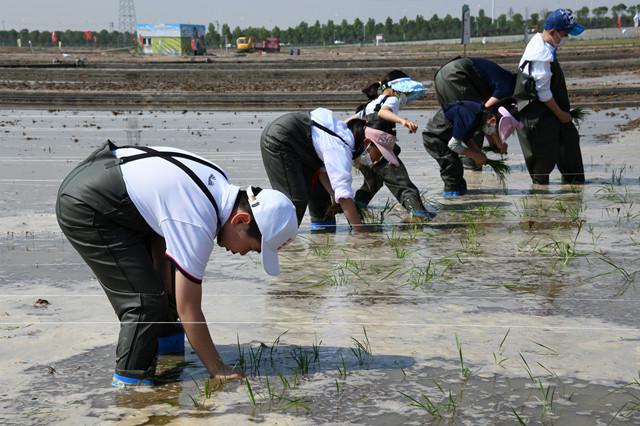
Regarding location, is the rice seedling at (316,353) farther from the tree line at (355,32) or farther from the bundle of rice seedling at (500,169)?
the tree line at (355,32)

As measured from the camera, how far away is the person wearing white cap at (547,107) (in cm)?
1138

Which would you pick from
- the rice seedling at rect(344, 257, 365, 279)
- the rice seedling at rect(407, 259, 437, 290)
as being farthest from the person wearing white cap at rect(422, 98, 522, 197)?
the rice seedling at rect(407, 259, 437, 290)

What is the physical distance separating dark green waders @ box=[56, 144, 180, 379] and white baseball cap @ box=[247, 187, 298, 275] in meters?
0.60

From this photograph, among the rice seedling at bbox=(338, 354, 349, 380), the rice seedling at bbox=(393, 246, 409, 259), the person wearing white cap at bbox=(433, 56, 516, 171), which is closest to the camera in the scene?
the rice seedling at bbox=(338, 354, 349, 380)

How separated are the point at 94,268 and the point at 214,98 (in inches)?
836

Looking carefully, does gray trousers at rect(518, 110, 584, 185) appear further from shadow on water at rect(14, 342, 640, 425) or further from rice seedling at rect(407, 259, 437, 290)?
shadow on water at rect(14, 342, 640, 425)

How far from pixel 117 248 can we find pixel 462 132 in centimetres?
633

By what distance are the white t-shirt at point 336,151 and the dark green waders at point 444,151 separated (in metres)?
2.71

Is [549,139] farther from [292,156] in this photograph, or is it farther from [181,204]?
[181,204]

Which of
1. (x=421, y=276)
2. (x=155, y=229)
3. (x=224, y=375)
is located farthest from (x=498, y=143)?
(x=155, y=229)

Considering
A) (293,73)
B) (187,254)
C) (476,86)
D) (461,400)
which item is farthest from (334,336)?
(293,73)

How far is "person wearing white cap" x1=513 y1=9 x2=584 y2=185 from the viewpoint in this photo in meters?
11.4

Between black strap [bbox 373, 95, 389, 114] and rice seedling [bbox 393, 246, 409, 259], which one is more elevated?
black strap [bbox 373, 95, 389, 114]

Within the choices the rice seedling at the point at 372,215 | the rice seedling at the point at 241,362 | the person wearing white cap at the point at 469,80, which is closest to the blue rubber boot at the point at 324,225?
the rice seedling at the point at 372,215
